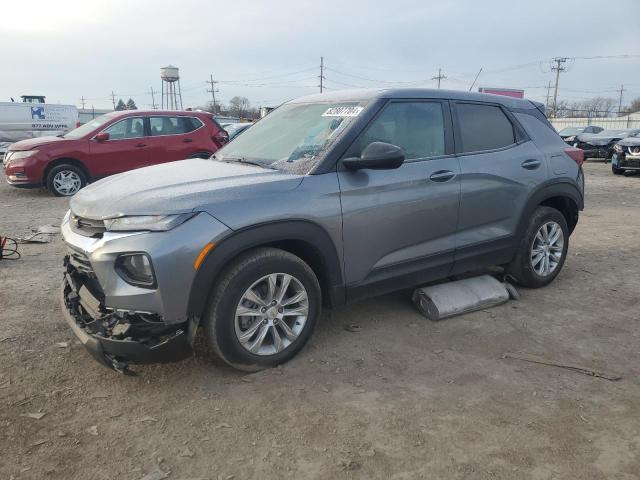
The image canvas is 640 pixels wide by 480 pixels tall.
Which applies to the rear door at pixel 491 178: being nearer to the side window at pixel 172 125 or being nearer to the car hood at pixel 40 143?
the side window at pixel 172 125

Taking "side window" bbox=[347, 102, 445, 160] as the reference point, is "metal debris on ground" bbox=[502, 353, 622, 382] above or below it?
below

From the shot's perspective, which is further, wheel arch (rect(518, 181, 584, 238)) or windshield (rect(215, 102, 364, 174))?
wheel arch (rect(518, 181, 584, 238))

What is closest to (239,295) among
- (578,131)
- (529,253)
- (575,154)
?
(529,253)

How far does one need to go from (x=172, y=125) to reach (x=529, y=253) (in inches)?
318

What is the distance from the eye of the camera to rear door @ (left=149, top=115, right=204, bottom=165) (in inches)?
397

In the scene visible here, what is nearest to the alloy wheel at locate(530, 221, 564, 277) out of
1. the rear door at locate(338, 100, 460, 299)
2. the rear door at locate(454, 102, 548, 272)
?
the rear door at locate(454, 102, 548, 272)

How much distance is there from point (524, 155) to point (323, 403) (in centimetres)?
283

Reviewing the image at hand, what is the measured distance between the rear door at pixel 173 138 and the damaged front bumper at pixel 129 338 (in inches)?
307

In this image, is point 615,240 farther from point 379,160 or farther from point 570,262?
point 379,160

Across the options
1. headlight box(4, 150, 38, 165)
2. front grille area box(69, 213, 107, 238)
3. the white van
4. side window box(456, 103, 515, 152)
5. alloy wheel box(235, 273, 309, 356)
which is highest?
the white van

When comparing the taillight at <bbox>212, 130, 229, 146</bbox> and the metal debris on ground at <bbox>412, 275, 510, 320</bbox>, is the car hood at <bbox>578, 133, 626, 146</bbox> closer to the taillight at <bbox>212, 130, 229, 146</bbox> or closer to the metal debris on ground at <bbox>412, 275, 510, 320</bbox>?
the taillight at <bbox>212, 130, 229, 146</bbox>

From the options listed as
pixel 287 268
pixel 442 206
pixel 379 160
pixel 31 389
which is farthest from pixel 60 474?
pixel 442 206

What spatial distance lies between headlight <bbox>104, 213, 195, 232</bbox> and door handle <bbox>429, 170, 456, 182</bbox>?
5.97ft

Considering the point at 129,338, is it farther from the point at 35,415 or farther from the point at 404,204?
the point at 404,204
